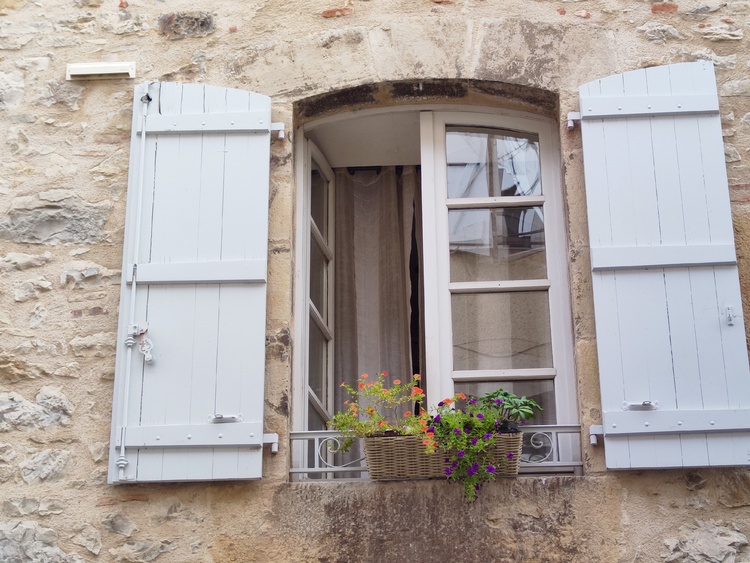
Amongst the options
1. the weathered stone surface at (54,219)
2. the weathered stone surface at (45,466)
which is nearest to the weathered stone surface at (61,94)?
the weathered stone surface at (54,219)

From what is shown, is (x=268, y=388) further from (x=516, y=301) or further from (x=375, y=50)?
(x=375, y=50)

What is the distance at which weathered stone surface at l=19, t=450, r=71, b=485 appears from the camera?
3891mm

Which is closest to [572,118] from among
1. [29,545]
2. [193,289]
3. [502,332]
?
[502,332]

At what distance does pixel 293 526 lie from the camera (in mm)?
3764

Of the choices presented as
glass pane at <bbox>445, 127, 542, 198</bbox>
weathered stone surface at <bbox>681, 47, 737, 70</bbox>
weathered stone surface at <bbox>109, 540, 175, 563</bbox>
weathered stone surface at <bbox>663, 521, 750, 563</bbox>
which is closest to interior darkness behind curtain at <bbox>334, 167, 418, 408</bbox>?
glass pane at <bbox>445, 127, 542, 198</bbox>

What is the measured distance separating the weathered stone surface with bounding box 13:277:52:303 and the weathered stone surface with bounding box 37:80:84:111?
0.76 meters

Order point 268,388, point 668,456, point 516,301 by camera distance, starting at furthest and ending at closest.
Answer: point 516,301, point 268,388, point 668,456

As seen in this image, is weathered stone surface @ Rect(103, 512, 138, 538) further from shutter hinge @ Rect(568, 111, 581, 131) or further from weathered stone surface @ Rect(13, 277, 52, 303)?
shutter hinge @ Rect(568, 111, 581, 131)

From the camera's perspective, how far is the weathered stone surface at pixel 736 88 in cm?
425

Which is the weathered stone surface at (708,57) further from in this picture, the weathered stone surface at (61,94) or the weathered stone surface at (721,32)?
the weathered stone surface at (61,94)

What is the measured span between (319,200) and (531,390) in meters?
1.32

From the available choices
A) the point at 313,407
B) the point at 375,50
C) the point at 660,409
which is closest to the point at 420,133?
the point at 375,50

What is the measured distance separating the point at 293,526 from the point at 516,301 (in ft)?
4.09

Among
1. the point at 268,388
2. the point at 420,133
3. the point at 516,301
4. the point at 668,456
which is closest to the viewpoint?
the point at 668,456
